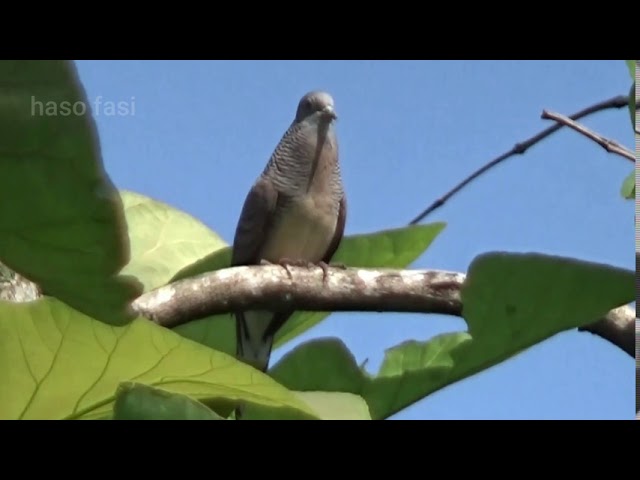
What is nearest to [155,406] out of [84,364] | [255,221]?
[84,364]

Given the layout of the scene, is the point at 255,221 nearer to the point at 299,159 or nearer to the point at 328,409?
the point at 299,159

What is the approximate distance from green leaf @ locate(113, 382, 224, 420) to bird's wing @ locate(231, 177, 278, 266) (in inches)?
74.4

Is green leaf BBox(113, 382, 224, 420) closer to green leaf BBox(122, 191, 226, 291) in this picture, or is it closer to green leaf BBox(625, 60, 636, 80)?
green leaf BBox(122, 191, 226, 291)

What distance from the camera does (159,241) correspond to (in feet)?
1.69

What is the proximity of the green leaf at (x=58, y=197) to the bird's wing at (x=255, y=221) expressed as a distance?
1.90m

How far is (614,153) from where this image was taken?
0.63 m

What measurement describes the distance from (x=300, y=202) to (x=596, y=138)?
1.76 m

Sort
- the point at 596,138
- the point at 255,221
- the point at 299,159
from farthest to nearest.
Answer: the point at 299,159
the point at 255,221
the point at 596,138

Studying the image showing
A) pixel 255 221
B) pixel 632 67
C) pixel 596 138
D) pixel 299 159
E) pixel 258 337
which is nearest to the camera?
pixel 632 67

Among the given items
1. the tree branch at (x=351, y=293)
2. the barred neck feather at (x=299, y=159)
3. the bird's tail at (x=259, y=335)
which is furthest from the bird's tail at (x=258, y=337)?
the tree branch at (x=351, y=293)

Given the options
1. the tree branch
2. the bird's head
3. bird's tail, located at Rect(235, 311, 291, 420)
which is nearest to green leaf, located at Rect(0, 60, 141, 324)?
the tree branch

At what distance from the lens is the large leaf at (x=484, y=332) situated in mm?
370

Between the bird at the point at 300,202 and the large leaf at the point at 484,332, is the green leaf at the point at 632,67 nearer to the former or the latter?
the large leaf at the point at 484,332

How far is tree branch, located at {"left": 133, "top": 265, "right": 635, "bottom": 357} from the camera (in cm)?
61
